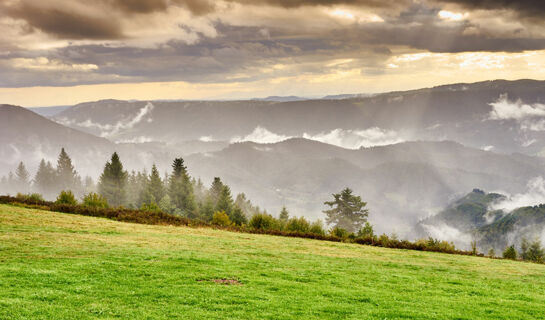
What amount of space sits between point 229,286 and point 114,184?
96939 millimetres

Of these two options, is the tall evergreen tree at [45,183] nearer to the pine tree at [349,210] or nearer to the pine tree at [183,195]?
the pine tree at [183,195]

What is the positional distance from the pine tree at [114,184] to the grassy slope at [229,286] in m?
78.8

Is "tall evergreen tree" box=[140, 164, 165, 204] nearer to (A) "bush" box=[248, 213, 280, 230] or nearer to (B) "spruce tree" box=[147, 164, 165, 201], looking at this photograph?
(B) "spruce tree" box=[147, 164, 165, 201]

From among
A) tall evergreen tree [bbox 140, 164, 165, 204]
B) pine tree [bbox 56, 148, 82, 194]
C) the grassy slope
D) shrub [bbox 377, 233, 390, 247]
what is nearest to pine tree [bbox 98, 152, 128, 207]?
tall evergreen tree [bbox 140, 164, 165, 204]

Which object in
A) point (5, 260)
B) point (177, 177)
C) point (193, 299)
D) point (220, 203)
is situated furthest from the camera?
point (177, 177)

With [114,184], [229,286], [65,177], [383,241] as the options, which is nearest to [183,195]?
[114,184]

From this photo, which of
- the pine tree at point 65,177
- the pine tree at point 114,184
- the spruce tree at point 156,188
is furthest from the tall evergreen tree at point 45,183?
the spruce tree at point 156,188

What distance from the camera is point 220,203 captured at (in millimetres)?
86438

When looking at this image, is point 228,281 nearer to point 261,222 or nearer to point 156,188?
point 261,222

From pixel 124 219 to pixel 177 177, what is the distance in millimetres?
61174

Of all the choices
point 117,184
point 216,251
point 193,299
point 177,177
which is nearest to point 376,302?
point 193,299

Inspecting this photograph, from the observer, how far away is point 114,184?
10369cm

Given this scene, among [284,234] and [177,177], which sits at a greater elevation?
[177,177]

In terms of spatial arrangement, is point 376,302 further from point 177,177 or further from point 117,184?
point 117,184
